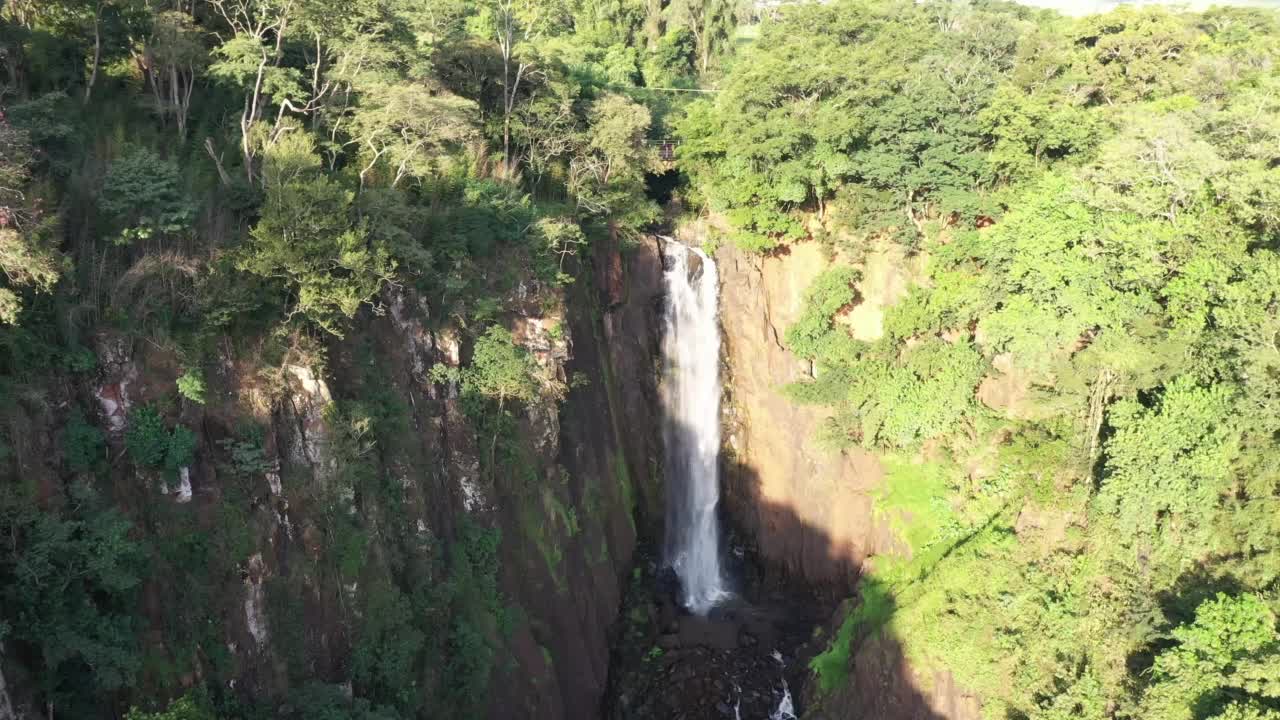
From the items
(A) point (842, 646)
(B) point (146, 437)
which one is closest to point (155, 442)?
(B) point (146, 437)

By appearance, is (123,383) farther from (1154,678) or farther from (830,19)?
(830,19)

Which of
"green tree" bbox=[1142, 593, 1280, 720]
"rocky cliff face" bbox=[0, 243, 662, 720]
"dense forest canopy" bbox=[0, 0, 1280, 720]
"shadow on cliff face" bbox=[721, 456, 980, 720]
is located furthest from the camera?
"shadow on cliff face" bbox=[721, 456, 980, 720]

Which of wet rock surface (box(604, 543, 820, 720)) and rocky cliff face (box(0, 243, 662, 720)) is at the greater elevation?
rocky cliff face (box(0, 243, 662, 720))

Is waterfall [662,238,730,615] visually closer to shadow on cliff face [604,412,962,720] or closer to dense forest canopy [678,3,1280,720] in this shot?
shadow on cliff face [604,412,962,720]

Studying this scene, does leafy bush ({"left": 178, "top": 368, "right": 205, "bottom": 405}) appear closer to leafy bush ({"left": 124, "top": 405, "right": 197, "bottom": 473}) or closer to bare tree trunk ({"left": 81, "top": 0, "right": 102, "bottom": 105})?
leafy bush ({"left": 124, "top": 405, "right": 197, "bottom": 473})

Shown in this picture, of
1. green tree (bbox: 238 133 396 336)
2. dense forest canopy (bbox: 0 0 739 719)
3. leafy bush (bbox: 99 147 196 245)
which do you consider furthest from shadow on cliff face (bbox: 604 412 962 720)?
leafy bush (bbox: 99 147 196 245)

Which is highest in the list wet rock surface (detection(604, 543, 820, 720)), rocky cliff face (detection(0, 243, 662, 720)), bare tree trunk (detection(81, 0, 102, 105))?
bare tree trunk (detection(81, 0, 102, 105))

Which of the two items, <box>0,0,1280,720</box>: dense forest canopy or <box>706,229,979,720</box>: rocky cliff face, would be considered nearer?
<box>0,0,1280,720</box>: dense forest canopy

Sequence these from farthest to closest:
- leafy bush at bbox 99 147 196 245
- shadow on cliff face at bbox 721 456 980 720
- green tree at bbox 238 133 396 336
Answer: shadow on cliff face at bbox 721 456 980 720 < green tree at bbox 238 133 396 336 < leafy bush at bbox 99 147 196 245
